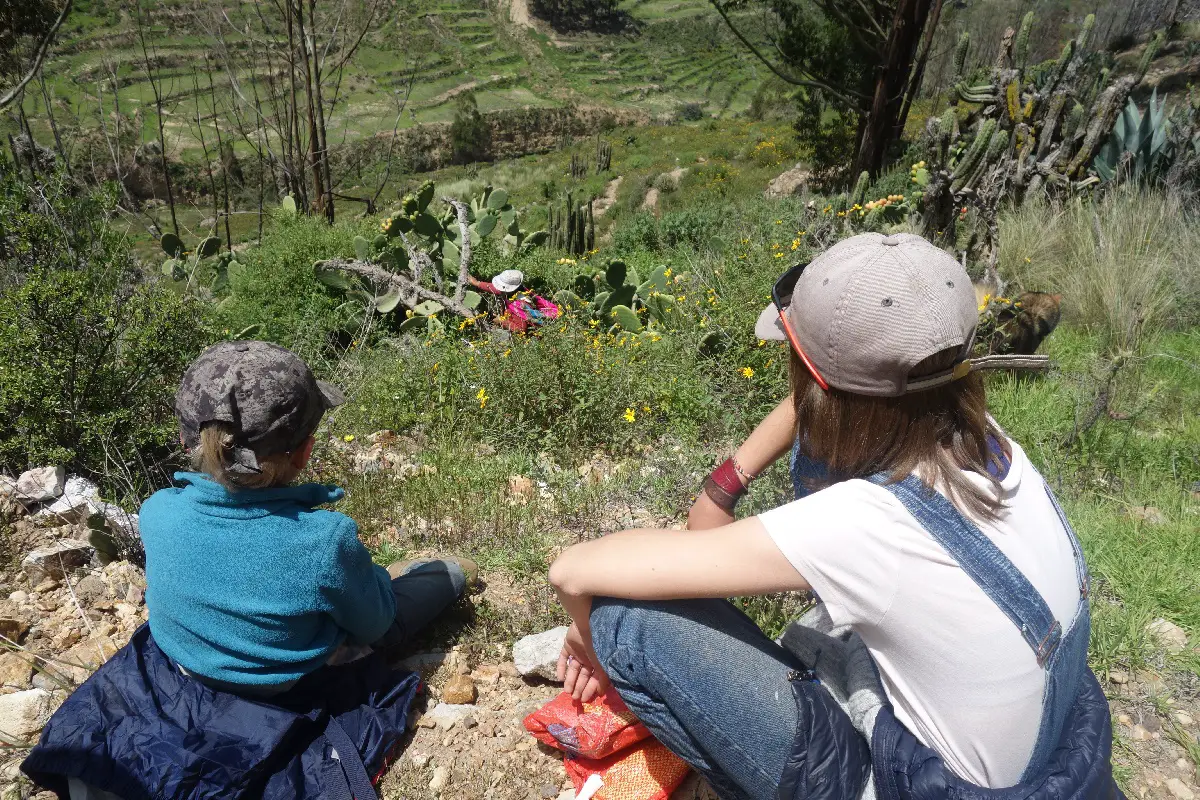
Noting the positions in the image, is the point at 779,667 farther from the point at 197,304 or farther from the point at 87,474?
the point at 197,304

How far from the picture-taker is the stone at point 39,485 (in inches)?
101

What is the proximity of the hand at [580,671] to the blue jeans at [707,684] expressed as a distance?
189 millimetres

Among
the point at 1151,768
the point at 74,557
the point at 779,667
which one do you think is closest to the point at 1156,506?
the point at 1151,768

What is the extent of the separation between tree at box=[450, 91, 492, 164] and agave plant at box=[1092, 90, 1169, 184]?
3668 centimetres

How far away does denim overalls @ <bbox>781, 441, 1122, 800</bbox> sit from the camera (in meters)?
1.16

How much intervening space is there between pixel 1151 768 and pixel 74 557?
3102 millimetres

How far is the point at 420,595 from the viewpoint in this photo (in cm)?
207

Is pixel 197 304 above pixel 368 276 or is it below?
above

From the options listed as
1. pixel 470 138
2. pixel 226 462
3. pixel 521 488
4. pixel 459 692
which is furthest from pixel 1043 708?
pixel 470 138

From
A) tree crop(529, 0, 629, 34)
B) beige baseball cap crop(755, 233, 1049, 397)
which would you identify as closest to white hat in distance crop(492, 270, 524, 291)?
beige baseball cap crop(755, 233, 1049, 397)

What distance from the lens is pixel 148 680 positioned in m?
1.68

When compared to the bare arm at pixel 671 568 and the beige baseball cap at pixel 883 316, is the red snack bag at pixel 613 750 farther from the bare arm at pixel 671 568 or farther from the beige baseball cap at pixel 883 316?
the beige baseball cap at pixel 883 316

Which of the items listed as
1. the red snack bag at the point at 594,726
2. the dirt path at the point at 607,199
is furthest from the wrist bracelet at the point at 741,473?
the dirt path at the point at 607,199

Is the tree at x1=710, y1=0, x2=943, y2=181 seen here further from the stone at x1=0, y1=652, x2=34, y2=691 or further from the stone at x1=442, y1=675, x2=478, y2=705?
the stone at x1=0, y1=652, x2=34, y2=691
